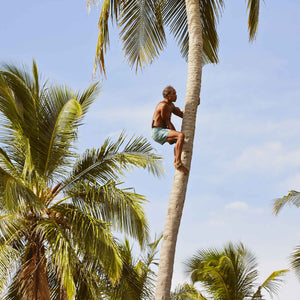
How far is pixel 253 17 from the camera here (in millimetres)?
12180

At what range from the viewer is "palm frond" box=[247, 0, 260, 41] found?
12.0m

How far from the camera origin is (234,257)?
18.4 metres

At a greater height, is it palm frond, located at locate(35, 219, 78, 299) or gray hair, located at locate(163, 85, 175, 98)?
gray hair, located at locate(163, 85, 175, 98)

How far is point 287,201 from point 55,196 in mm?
6868

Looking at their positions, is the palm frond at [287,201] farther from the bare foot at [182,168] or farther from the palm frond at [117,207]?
the bare foot at [182,168]

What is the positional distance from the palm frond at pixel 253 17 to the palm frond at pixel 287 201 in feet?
18.1

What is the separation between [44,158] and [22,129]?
881 millimetres

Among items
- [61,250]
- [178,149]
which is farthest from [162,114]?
[61,250]

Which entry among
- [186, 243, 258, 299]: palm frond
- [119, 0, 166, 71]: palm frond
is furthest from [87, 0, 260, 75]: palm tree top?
[186, 243, 258, 299]: palm frond

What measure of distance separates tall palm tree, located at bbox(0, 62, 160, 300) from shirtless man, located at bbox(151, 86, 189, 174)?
3841 mm

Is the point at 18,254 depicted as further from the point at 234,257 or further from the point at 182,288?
the point at 234,257

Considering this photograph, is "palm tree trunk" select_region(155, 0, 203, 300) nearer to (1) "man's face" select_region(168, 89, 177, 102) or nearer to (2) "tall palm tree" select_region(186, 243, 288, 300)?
(1) "man's face" select_region(168, 89, 177, 102)

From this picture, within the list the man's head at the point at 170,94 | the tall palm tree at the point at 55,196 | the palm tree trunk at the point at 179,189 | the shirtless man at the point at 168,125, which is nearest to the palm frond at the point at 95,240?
the tall palm tree at the point at 55,196

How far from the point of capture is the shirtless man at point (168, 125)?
806 cm
